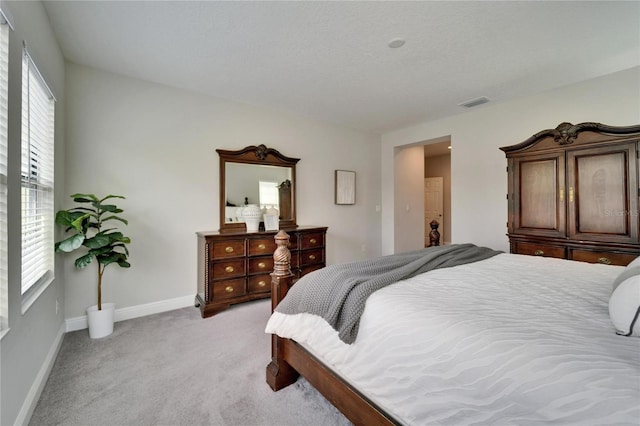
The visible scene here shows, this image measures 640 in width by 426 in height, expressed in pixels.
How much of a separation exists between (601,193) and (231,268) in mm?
3793

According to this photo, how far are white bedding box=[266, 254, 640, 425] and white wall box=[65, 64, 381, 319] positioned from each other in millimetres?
2183

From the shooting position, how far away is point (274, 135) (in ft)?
13.2

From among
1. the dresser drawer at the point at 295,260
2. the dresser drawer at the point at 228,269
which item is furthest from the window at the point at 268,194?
the dresser drawer at the point at 228,269

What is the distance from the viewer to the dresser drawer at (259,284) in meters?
3.31

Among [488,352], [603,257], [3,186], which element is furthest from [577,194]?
[3,186]

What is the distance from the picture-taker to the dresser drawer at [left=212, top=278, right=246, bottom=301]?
3.08 metres

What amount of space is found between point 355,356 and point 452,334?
475 millimetres

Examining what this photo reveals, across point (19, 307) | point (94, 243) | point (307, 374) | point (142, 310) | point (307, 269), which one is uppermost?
point (94, 243)

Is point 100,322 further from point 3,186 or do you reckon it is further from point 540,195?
point 540,195

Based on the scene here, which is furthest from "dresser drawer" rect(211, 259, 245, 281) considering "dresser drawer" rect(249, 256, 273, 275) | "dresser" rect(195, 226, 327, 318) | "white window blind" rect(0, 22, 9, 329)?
"white window blind" rect(0, 22, 9, 329)

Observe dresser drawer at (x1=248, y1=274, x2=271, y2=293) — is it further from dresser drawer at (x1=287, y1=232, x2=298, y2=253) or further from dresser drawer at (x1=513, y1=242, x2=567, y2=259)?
dresser drawer at (x1=513, y1=242, x2=567, y2=259)

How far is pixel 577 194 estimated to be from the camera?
280cm

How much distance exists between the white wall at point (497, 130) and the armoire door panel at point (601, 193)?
58 centimetres

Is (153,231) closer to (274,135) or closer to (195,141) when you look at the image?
(195,141)
